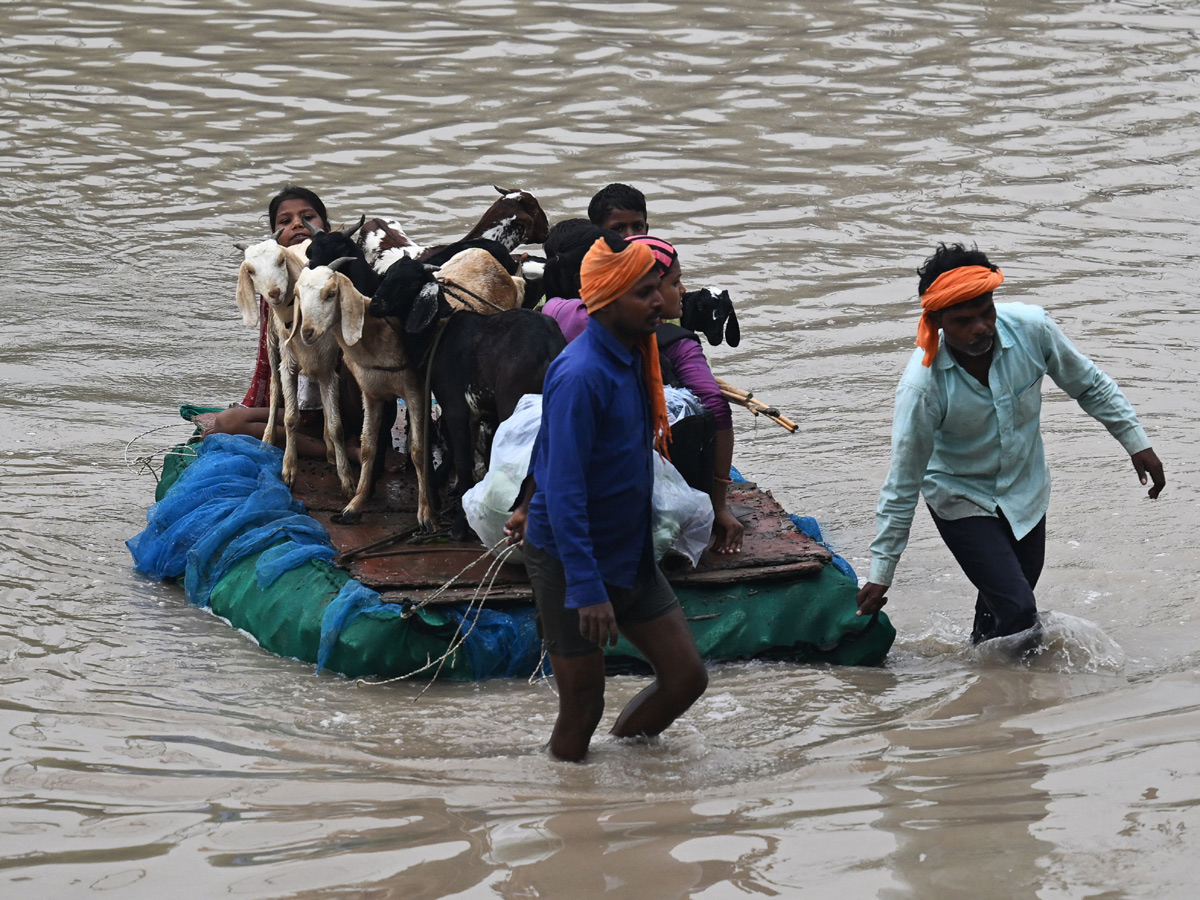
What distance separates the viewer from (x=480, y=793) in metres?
4.41

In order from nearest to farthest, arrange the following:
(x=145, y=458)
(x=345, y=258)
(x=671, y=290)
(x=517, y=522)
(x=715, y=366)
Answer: (x=517, y=522) → (x=671, y=290) → (x=345, y=258) → (x=145, y=458) → (x=715, y=366)

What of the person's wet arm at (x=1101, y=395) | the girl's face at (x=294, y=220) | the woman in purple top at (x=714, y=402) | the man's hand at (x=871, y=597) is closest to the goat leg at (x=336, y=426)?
the girl's face at (x=294, y=220)

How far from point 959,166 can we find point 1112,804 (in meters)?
10.8

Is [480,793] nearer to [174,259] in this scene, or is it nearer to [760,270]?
[760,270]

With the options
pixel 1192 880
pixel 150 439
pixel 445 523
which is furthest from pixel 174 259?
pixel 1192 880

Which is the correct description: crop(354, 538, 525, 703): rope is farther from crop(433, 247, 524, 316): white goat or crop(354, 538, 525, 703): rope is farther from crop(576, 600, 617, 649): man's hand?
crop(576, 600, 617, 649): man's hand

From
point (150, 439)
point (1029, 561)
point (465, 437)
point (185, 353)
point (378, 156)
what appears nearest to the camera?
point (1029, 561)

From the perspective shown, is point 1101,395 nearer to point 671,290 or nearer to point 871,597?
point 871,597

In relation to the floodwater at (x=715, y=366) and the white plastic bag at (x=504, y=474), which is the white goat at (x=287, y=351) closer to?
the floodwater at (x=715, y=366)

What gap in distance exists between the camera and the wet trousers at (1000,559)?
545 cm

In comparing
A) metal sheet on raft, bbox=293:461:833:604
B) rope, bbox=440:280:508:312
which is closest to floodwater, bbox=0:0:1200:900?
metal sheet on raft, bbox=293:461:833:604

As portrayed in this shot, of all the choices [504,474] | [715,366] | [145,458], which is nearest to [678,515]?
[504,474]

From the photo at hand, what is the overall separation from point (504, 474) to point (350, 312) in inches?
42.0

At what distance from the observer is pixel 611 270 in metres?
4.39
